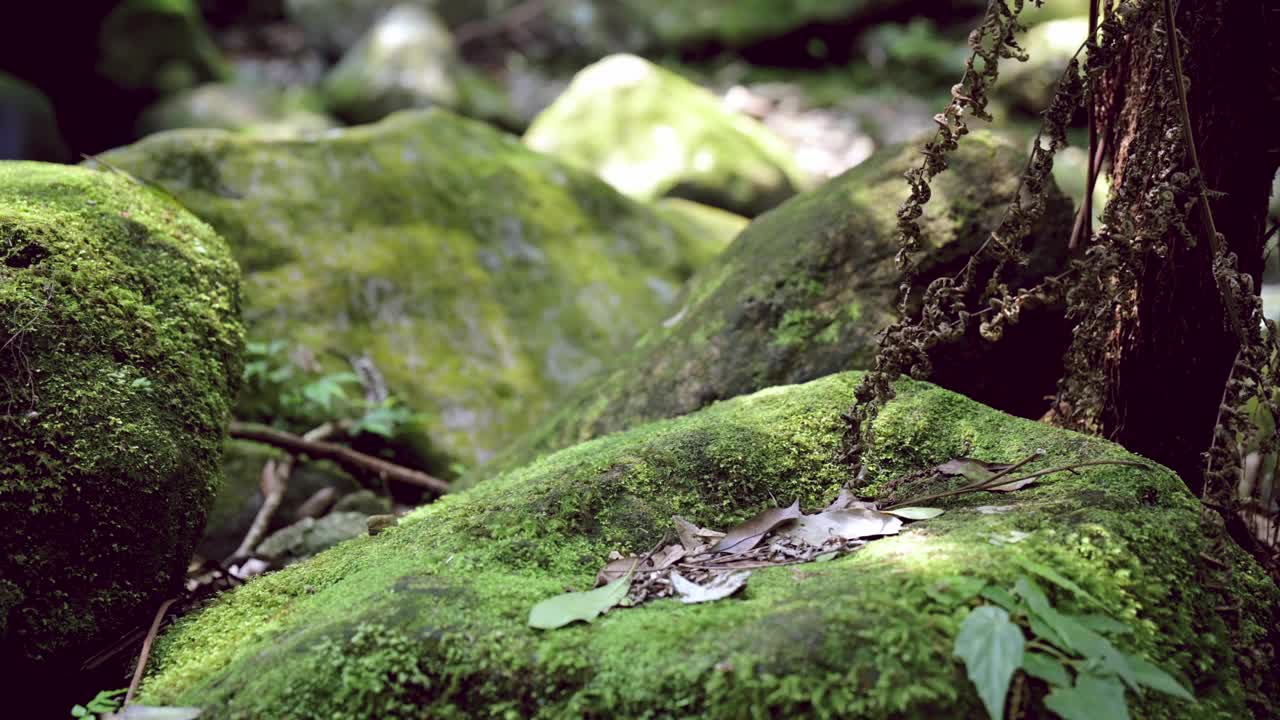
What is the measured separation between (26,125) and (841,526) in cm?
950

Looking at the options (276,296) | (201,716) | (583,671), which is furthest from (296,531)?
(583,671)

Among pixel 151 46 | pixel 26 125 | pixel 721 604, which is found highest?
pixel 151 46

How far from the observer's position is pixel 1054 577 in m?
1.58

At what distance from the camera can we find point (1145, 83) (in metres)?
2.38

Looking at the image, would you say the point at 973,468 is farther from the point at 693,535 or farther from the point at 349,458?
the point at 349,458

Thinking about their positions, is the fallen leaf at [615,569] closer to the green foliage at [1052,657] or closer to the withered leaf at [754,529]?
the withered leaf at [754,529]

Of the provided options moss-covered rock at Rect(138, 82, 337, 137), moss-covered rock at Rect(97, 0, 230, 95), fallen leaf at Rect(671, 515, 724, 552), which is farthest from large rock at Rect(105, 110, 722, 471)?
moss-covered rock at Rect(97, 0, 230, 95)

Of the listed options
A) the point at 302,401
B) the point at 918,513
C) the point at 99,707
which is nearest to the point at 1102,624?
the point at 918,513

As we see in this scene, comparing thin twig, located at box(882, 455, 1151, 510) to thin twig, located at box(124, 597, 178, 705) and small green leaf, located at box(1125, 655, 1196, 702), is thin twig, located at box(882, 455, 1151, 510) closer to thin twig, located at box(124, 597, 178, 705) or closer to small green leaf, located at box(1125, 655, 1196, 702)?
small green leaf, located at box(1125, 655, 1196, 702)

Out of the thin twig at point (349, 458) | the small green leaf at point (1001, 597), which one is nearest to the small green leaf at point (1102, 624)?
the small green leaf at point (1001, 597)

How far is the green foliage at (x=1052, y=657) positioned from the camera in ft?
4.52

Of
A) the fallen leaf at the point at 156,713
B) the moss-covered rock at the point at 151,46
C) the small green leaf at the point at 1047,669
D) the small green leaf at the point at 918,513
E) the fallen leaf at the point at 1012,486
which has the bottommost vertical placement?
the fallen leaf at the point at 156,713

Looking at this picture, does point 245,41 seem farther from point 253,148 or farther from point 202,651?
point 202,651

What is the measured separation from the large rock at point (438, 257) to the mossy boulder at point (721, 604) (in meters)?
2.33
